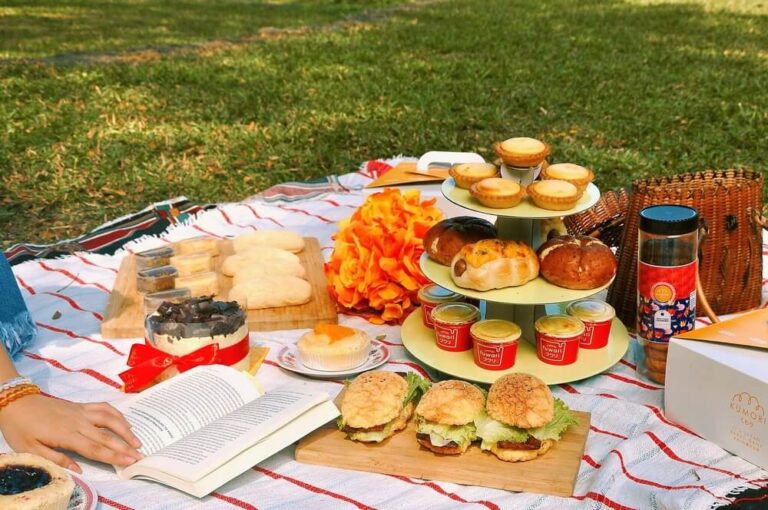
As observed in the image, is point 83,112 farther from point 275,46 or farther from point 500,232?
point 500,232

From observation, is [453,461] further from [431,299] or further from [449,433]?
[431,299]

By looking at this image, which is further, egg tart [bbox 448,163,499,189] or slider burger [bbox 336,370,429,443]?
egg tart [bbox 448,163,499,189]

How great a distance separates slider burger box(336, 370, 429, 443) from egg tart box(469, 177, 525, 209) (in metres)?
0.55

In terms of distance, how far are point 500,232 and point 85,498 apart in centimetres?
140

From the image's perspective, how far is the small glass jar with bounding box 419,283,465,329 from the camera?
2957mm

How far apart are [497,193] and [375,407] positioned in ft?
2.24

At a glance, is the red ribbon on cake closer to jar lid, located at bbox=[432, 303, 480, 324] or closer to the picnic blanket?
the picnic blanket

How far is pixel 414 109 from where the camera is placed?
690 centimetres

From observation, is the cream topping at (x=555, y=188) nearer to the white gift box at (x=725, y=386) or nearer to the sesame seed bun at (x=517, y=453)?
the white gift box at (x=725, y=386)

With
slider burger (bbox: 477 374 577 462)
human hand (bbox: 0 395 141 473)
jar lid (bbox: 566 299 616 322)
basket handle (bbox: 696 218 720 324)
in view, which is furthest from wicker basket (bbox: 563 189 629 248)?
human hand (bbox: 0 395 141 473)

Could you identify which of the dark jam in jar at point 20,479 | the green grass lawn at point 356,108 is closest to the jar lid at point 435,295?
the dark jam in jar at point 20,479

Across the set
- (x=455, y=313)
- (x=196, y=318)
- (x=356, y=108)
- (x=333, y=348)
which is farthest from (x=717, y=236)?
(x=356, y=108)

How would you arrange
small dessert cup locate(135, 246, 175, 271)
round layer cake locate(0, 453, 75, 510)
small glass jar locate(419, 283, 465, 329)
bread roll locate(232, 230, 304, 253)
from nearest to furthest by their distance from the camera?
round layer cake locate(0, 453, 75, 510)
small glass jar locate(419, 283, 465, 329)
small dessert cup locate(135, 246, 175, 271)
bread roll locate(232, 230, 304, 253)

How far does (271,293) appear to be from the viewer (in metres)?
3.21
